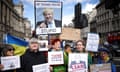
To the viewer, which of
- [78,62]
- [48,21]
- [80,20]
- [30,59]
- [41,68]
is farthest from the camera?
[80,20]

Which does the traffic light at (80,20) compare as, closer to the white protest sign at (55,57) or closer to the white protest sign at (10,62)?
the white protest sign at (55,57)

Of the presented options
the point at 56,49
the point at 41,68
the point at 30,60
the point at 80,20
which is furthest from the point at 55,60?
the point at 80,20

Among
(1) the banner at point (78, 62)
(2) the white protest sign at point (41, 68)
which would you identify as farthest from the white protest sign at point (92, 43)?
(2) the white protest sign at point (41, 68)

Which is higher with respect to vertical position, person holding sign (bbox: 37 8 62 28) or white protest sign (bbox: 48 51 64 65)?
person holding sign (bbox: 37 8 62 28)

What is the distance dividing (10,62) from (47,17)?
1585 mm

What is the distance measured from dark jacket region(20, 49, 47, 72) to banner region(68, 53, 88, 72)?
602mm

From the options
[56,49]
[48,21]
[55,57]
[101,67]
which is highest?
[48,21]

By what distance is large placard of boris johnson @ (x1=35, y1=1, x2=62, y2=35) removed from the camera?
774 centimetres

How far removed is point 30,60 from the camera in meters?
6.42

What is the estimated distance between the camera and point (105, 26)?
8250cm

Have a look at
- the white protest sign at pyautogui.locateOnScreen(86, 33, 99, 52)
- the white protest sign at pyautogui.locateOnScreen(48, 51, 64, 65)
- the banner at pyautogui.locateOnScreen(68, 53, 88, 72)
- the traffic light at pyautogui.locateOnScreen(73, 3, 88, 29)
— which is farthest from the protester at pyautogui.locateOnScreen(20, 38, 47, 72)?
the traffic light at pyautogui.locateOnScreen(73, 3, 88, 29)

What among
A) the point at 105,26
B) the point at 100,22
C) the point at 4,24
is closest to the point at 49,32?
the point at 4,24

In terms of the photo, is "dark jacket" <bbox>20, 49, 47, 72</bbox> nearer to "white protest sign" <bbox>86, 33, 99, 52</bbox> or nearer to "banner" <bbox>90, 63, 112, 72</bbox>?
"banner" <bbox>90, 63, 112, 72</bbox>

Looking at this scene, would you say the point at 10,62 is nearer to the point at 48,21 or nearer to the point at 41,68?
the point at 41,68
